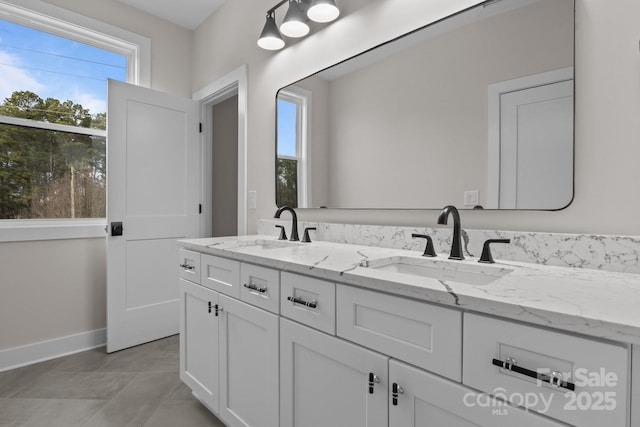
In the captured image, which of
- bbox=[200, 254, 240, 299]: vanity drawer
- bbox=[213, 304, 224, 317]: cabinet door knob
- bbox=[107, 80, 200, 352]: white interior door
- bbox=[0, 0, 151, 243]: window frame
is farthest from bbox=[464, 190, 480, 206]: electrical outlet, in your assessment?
bbox=[0, 0, 151, 243]: window frame

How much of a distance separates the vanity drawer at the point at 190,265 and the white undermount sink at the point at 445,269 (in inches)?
38.5

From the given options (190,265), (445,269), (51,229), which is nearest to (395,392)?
(445,269)

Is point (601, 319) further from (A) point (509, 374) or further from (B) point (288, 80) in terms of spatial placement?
(B) point (288, 80)

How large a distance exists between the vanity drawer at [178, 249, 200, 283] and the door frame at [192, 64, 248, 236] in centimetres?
72

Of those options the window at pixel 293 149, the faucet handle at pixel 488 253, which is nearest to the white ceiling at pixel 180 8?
the window at pixel 293 149

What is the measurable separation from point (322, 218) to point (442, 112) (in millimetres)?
870

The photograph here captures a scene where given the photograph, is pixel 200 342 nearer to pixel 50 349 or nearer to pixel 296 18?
pixel 50 349

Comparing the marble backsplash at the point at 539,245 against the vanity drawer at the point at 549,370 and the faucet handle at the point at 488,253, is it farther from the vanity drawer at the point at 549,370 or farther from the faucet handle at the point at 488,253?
the vanity drawer at the point at 549,370

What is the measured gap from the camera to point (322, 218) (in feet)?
6.54

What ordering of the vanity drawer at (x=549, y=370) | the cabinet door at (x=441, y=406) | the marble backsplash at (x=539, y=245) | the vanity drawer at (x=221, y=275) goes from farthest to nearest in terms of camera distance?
the vanity drawer at (x=221, y=275) → the marble backsplash at (x=539, y=245) → the cabinet door at (x=441, y=406) → the vanity drawer at (x=549, y=370)

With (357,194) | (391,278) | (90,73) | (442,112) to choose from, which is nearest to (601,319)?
(391,278)

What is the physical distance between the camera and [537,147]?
1188 millimetres

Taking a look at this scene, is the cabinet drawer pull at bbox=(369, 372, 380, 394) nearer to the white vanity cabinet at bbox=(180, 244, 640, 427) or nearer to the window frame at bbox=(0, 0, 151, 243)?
the white vanity cabinet at bbox=(180, 244, 640, 427)

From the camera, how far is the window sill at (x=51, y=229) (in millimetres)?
2350
